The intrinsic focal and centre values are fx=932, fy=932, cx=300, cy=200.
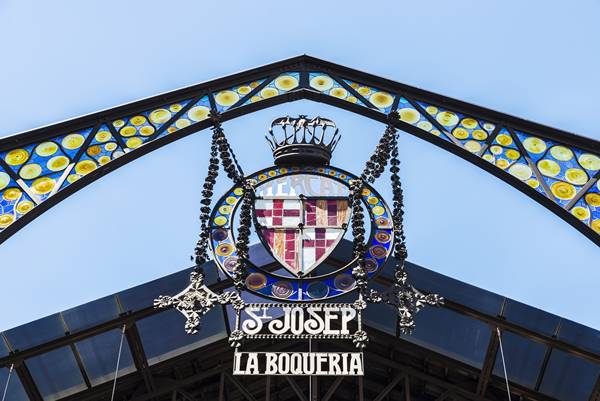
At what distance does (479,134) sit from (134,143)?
10.6 feet

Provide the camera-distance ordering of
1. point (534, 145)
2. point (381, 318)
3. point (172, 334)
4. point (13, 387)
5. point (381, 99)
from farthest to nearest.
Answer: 1. point (381, 318)
2. point (172, 334)
3. point (13, 387)
4. point (381, 99)
5. point (534, 145)

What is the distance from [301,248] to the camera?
8328mm

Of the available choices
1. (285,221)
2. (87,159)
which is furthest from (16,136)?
(285,221)

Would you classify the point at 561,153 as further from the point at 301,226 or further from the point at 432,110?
the point at 301,226

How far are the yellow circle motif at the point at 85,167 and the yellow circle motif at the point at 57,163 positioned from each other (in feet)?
0.37

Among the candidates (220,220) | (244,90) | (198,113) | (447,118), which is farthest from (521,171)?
(198,113)

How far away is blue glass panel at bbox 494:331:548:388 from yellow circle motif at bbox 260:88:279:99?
681cm

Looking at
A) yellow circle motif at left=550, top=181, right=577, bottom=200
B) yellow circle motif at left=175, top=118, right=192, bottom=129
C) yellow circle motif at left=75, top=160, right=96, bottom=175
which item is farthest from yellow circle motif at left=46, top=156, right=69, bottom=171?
yellow circle motif at left=550, top=181, right=577, bottom=200

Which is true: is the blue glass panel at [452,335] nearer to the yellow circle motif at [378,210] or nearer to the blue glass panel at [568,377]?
the blue glass panel at [568,377]

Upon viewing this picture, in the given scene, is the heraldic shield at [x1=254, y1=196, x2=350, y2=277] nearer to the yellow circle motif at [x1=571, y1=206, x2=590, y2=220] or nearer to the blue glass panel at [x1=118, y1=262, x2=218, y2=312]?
the yellow circle motif at [x1=571, y1=206, x2=590, y2=220]

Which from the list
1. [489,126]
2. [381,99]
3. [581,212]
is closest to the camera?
[581,212]

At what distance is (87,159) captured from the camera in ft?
28.0

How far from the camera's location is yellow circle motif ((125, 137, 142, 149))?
→ 28.5 feet

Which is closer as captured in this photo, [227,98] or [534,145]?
[534,145]
